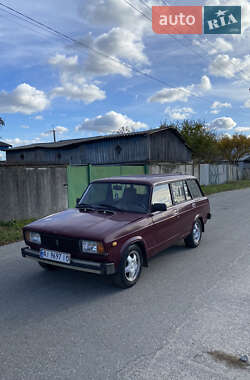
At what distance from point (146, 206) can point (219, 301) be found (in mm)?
1846

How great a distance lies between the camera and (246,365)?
252 cm

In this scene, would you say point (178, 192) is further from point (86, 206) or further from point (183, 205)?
point (86, 206)

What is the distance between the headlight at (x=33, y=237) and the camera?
4402mm

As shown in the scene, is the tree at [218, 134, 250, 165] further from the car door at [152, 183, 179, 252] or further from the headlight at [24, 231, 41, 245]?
the headlight at [24, 231, 41, 245]

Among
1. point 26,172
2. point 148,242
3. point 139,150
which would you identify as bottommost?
point 148,242

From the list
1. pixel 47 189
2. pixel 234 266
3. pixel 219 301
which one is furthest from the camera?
pixel 47 189

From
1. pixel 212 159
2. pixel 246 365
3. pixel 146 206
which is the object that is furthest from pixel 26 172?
pixel 212 159

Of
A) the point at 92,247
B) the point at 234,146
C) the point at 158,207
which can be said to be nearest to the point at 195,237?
the point at 158,207

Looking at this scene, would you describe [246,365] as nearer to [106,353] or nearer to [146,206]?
[106,353]

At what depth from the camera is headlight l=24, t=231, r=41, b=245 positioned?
4402 mm

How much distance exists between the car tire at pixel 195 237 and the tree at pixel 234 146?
5415 centimetres

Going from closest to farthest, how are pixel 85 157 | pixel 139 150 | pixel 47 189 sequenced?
pixel 47 189 < pixel 139 150 < pixel 85 157

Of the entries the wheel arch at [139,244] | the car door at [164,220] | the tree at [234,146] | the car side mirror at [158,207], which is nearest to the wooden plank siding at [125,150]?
the car door at [164,220]

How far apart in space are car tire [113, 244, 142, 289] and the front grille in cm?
67
